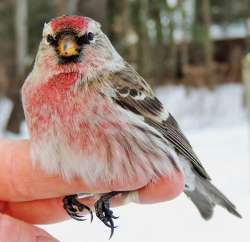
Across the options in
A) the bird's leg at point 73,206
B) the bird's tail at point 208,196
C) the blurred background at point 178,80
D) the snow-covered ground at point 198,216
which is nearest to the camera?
the bird's leg at point 73,206

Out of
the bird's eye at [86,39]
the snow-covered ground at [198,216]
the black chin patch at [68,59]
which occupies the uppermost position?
the bird's eye at [86,39]

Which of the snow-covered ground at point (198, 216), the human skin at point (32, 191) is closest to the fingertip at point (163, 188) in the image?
the human skin at point (32, 191)

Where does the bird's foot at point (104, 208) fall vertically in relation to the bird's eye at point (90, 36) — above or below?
below

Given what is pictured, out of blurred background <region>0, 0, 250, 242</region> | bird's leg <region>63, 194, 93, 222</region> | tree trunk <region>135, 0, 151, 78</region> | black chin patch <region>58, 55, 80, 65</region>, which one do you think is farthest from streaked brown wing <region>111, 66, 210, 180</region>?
tree trunk <region>135, 0, 151, 78</region>

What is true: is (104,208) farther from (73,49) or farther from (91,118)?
(73,49)

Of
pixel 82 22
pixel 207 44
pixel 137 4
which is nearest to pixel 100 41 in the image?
pixel 82 22

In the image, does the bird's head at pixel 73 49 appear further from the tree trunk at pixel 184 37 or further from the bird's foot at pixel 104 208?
the tree trunk at pixel 184 37
